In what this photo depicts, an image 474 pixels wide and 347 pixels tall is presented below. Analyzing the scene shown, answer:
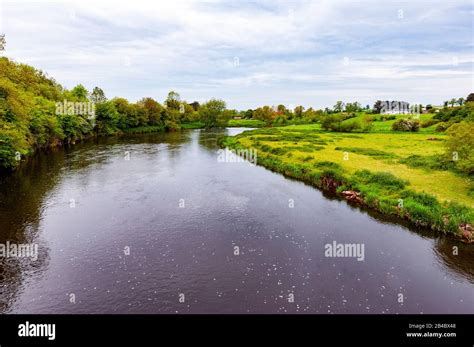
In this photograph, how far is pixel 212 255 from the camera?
78.0 ft

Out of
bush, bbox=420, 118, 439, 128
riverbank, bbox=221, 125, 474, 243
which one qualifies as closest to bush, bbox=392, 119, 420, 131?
bush, bbox=420, 118, 439, 128

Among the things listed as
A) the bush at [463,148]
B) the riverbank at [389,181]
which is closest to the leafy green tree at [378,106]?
the riverbank at [389,181]

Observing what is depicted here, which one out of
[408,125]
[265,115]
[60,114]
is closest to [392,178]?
[60,114]

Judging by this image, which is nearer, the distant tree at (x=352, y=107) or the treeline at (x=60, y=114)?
the treeline at (x=60, y=114)

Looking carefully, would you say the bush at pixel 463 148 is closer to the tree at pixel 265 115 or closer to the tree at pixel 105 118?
the tree at pixel 105 118

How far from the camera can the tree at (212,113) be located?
154625mm

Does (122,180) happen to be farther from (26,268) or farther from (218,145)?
(218,145)

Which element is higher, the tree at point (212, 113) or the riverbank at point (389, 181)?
the tree at point (212, 113)

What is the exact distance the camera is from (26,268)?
21906mm

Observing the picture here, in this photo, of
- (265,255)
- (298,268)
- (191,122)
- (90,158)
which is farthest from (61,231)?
(191,122)

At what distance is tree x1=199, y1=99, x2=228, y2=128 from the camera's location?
15462 centimetres

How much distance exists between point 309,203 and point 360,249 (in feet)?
36.0

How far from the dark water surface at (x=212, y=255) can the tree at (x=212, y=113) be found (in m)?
116

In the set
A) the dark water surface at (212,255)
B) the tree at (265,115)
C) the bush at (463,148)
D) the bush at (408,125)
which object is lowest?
the dark water surface at (212,255)
